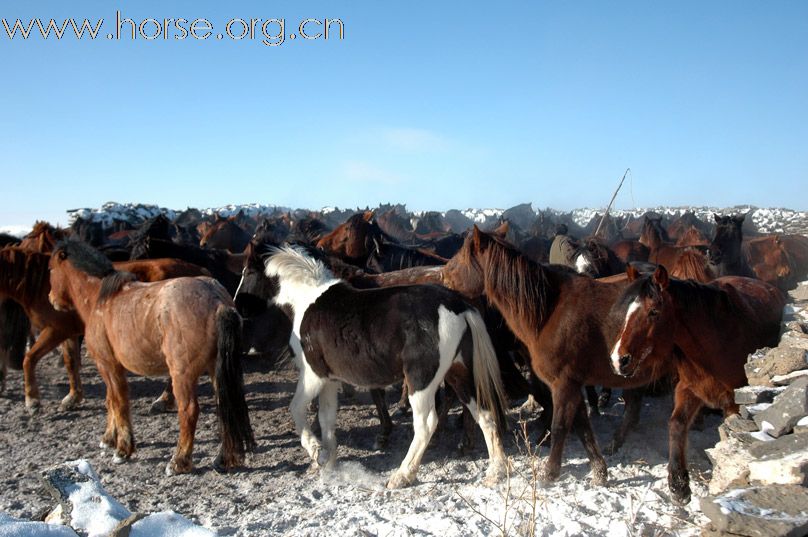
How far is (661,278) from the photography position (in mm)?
4164

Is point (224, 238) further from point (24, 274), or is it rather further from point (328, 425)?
point (328, 425)

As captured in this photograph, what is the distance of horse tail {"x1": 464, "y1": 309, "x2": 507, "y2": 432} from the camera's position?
16.4ft

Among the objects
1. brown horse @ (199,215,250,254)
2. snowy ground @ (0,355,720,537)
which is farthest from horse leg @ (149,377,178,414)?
brown horse @ (199,215,250,254)

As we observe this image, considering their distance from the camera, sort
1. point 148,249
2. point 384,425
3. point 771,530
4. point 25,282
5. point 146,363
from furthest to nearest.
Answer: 1. point 148,249
2. point 25,282
3. point 384,425
4. point 146,363
5. point 771,530

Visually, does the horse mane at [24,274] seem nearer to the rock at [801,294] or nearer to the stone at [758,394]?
the stone at [758,394]

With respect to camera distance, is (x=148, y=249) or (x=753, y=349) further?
(x=148, y=249)

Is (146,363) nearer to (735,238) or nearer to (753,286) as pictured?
(753,286)

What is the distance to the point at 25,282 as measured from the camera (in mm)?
7312

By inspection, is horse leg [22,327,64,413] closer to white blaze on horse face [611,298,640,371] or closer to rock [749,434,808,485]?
white blaze on horse face [611,298,640,371]

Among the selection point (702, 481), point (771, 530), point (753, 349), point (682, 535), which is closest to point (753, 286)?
point (753, 349)

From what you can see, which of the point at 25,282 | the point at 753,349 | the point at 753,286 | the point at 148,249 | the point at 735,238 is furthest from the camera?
the point at 735,238

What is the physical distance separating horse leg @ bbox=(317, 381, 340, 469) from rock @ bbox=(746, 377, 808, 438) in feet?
10.7

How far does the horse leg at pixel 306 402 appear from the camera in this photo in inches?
209

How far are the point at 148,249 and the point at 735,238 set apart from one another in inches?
344
